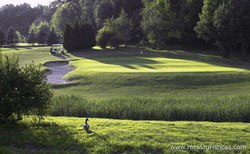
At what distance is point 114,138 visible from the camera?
1049 cm

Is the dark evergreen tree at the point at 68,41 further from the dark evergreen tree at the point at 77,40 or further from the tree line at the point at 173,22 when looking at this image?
the dark evergreen tree at the point at 77,40

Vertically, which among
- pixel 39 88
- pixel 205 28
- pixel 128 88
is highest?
pixel 205 28

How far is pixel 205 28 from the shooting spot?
53.7 metres

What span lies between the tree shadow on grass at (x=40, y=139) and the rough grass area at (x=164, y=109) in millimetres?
6013

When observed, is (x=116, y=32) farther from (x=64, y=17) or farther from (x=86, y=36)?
(x=64, y=17)

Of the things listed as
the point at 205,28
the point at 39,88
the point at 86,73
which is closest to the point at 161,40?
the point at 205,28

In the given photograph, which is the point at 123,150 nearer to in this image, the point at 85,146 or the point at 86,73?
the point at 85,146

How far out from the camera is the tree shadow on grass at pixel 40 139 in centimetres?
987

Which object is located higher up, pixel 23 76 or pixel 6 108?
pixel 23 76

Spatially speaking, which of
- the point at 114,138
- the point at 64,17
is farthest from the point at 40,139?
the point at 64,17

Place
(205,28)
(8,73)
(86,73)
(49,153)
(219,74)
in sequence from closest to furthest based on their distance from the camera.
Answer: (49,153)
(8,73)
(219,74)
(86,73)
(205,28)

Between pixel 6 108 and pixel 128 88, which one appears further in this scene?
pixel 128 88

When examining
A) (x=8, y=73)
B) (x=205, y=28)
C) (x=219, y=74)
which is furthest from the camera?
(x=205, y=28)

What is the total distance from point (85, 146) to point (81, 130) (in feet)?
6.07
